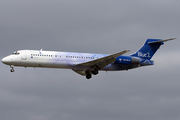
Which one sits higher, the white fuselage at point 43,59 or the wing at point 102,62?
the white fuselage at point 43,59

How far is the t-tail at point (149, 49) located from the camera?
48.2 m

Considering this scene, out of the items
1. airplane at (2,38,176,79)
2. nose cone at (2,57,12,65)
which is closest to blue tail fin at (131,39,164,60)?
airplane at (2,38,176,79)

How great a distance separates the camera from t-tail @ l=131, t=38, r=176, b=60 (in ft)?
158

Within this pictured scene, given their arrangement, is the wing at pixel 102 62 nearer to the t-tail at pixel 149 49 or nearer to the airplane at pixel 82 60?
the airplane at pixel 82 60

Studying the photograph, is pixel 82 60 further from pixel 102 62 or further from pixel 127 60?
pixel 127 60

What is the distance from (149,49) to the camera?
160ft

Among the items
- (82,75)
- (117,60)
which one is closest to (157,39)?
(117,60)

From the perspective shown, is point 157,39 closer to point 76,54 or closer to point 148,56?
point 148,56

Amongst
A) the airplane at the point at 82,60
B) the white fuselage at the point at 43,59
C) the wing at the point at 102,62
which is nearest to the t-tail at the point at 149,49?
the airplane at the point at 82,60

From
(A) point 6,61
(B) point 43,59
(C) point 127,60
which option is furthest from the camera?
(C) point 127,60

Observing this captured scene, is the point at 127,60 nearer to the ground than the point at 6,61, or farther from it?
nearer to the ground

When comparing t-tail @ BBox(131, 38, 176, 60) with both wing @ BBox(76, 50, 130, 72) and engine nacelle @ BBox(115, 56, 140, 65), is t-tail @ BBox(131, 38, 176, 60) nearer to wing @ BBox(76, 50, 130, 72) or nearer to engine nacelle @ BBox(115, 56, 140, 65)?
engine nacelle @ BBox(115, 56, 140, 65)

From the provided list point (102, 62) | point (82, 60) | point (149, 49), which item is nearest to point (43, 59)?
point (82, 60)

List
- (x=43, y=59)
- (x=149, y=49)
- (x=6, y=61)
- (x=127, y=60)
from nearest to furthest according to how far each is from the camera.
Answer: (x=6, y=61) → (x=43, y=59) → (x=127, y=60) → (x=149, y=49)
